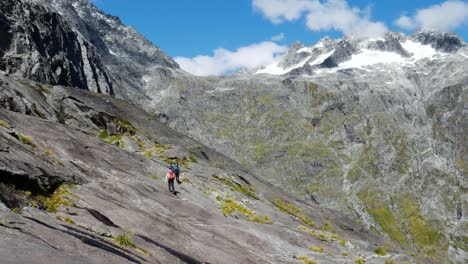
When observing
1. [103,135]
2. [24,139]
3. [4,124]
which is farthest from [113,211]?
[103,135]

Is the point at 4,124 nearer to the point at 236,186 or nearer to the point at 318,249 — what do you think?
the point at 318,249

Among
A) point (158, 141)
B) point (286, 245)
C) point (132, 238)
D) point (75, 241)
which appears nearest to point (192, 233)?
point (132, 238)

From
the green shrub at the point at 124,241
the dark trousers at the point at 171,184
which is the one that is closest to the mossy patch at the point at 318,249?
the dark trousers at the point at 171,184

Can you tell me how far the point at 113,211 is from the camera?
2619 cm

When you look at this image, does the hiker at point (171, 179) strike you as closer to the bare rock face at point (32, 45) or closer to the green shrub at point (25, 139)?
the green shrub at point (25, 139)

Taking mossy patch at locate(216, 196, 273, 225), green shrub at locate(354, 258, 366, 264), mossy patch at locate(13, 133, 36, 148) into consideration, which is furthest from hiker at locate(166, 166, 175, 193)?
green shrub at locate(354, 258, 366, 264)

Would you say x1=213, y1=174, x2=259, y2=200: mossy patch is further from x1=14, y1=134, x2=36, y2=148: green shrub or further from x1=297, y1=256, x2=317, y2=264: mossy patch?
x1=14, y1=134, x2=36, y2=148: green shrub

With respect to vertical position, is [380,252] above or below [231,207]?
below

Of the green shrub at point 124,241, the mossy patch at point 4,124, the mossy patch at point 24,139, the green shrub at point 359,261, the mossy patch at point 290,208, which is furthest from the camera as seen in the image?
the mossy patch at point 290,208

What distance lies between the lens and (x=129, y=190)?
31.4 m

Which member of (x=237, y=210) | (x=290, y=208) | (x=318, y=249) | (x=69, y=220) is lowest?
(x=318, y=249)

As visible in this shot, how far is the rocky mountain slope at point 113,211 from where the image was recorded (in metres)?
18.8

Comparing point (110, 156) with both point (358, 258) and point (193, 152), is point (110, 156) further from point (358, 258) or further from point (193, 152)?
point (193, 152)

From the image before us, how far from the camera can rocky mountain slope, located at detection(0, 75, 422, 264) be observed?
61.6ft
